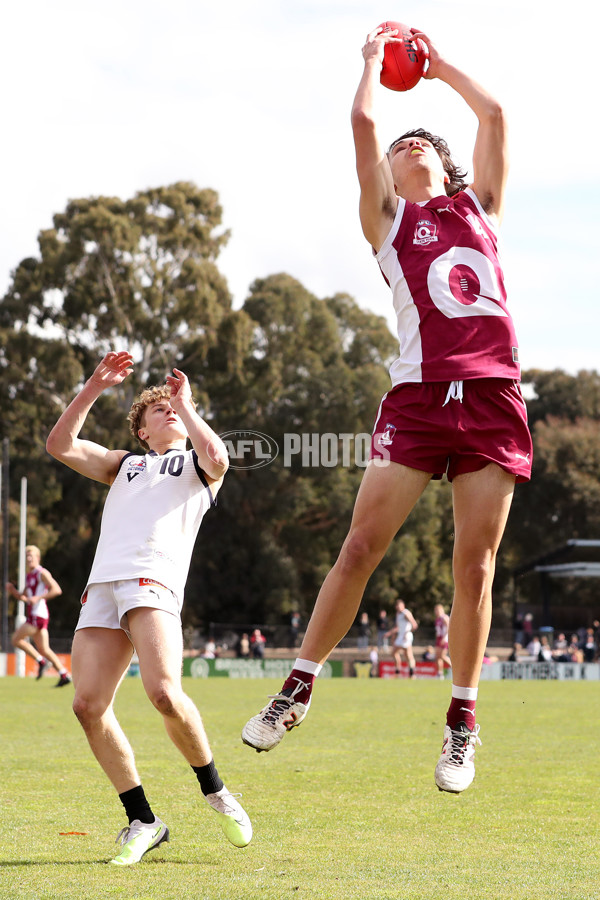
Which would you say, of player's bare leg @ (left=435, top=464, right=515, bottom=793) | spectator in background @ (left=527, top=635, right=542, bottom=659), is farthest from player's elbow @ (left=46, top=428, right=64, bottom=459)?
spectator in background @ (left=527, top=635, right=542, bottom=659)

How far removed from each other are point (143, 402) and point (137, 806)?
2.13 metres

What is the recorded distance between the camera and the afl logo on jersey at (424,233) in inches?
193

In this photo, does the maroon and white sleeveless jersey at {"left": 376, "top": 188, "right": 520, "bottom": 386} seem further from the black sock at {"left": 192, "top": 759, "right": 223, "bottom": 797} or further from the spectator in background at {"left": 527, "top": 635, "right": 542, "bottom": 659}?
the spectator in background at {"left": 527, "top": 635, "right": 542, "bottom": 659}

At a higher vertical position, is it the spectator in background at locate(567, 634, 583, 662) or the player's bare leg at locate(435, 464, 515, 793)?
the player's bare leg at locate(435, 464, 515, 793)

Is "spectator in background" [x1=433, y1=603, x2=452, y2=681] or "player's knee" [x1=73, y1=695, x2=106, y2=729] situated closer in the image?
"player's knee" [x1=73, y1=695, x2=106, y2=729]

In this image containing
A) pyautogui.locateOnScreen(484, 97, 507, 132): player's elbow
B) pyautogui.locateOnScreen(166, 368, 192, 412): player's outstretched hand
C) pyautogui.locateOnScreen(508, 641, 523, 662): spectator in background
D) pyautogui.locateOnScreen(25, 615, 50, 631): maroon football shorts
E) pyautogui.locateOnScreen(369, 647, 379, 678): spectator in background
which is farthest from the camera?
pyautogui.locateOnScreen(508, 641, 523, 662): spectator in background

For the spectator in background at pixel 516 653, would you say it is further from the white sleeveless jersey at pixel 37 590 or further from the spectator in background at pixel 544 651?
the white sleeveless jersey at pixel 37 590

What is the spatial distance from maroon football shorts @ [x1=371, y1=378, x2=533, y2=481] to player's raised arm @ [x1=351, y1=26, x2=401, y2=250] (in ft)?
2.42

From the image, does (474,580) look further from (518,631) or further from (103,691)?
(518,631)

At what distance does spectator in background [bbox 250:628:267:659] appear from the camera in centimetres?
3916

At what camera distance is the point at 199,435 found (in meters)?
5.71

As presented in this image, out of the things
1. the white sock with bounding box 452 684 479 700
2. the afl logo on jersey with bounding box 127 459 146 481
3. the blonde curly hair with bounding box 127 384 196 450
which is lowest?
the white sock with bounding box 452 684 479 700

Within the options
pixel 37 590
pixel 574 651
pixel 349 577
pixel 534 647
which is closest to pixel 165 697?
pixel 349 577

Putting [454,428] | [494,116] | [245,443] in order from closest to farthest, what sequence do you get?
[454,428]
[494,116]
[245,443]
